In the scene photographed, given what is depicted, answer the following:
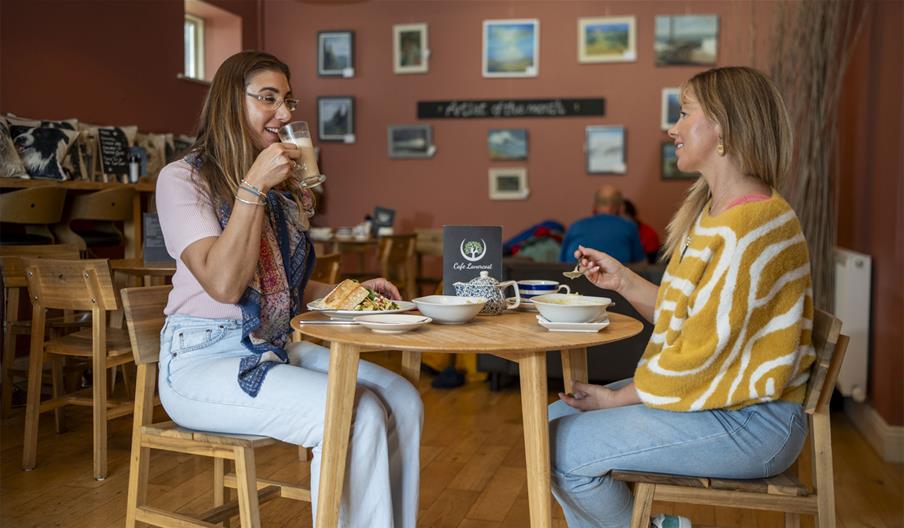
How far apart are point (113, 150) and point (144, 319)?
377cm

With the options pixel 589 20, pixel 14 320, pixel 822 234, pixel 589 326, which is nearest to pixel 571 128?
pixel 589 20

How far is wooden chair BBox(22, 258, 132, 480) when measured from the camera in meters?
3.10

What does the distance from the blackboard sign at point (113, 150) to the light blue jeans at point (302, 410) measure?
12.3 feet

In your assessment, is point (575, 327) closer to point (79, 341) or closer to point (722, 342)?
point (722, 342)

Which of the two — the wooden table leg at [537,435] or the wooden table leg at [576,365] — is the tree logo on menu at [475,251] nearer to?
the wooden table leg at [576,365]

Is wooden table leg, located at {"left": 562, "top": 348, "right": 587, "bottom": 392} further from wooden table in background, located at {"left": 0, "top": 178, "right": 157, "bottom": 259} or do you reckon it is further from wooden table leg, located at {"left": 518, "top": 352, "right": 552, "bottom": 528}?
wooden table in background, located at {"left": 0, "top": 178, "right": 157, "bottom": 259}

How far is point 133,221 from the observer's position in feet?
17.1

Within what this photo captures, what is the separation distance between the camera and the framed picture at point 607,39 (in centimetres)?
705

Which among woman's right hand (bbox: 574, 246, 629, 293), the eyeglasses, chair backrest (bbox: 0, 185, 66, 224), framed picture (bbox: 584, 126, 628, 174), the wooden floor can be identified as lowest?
the wooden floor

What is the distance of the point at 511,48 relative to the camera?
286 inches

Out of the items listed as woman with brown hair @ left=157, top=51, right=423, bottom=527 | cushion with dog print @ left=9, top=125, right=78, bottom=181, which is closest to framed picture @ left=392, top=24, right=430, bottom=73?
cushion with dog print @ left=9, top=125, right=78, bottom=181

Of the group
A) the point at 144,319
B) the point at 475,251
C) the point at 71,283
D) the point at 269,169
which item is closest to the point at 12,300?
the point at 71,283

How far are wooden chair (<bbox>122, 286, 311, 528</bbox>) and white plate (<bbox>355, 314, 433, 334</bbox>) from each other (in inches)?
15.4

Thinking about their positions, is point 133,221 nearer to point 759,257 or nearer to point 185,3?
point 185,3
